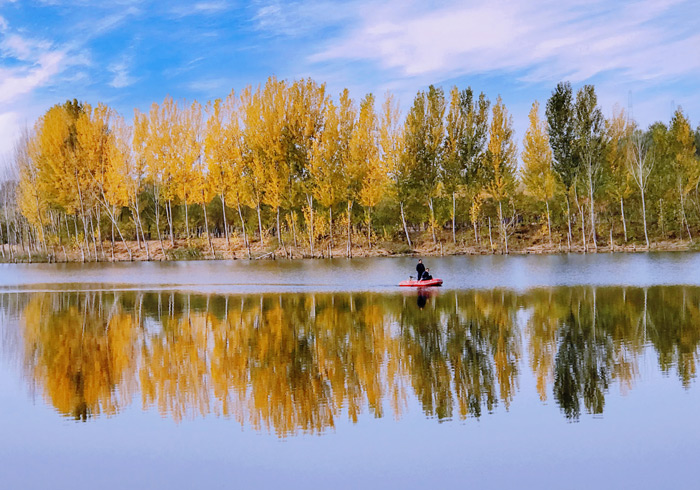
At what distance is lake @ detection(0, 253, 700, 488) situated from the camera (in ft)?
28.1

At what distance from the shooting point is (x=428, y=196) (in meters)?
60.8

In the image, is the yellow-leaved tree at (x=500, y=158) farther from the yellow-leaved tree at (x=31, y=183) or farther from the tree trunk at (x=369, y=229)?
the yellow-leaved tree at (x=31, y=183)

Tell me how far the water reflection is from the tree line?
3339 cm

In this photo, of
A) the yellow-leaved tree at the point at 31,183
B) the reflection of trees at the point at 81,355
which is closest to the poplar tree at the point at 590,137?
the reflection of trees at the point at 81,355

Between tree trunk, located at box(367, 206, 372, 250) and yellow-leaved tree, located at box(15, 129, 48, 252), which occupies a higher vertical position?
yellow-leaved tree, located at box(15, 129, 48, 252)

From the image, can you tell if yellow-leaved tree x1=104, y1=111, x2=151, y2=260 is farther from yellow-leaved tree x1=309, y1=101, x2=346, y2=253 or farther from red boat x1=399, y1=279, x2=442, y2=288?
red boat x1=399, y1=279, x2=442, y2=288

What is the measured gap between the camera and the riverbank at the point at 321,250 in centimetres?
5950

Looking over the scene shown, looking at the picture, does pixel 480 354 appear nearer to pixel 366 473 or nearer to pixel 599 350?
pixel 599 350

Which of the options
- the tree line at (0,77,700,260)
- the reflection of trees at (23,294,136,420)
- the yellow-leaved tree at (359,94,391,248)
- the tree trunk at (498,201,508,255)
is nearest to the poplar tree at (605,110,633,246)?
the tree line at (0,77,700,260)

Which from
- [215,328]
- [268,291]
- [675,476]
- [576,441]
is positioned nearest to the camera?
[675,476]

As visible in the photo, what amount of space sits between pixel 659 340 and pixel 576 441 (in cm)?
824

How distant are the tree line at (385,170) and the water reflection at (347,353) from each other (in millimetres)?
33390

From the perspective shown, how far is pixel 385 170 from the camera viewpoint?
194ft

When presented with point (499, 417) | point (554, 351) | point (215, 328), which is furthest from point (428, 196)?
point (499, 417)
